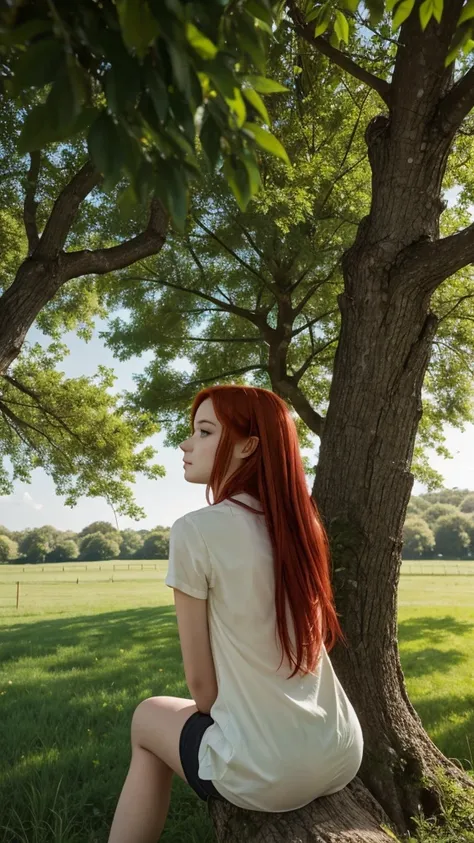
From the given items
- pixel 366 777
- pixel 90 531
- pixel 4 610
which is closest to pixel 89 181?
pixel 366 777

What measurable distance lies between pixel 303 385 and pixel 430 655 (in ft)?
20.0

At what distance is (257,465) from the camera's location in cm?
250

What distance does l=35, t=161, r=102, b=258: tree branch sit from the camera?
6.68 metres

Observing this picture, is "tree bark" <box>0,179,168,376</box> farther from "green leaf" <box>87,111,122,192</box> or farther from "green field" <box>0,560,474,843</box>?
"green leaf" <box>87,111,122,192</box>

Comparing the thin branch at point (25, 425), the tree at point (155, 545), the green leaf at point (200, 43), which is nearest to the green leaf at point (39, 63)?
the green leaf at point (200, 43)

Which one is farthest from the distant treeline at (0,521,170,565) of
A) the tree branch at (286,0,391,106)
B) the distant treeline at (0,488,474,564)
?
the tree branch at (286,0,391,106)

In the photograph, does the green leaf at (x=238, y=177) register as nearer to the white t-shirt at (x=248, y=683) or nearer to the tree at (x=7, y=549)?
the white t-shirt at (x=248, y=683)

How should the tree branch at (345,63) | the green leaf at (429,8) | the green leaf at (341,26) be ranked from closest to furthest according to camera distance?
the green leaf at (429,8) → the green leaf at (341,26) → the tree branch at (345,63)

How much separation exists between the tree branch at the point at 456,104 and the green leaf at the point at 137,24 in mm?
3276

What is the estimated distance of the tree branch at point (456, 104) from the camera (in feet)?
13.4

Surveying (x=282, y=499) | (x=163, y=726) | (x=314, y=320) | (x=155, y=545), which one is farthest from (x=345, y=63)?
(x=155, y=545)

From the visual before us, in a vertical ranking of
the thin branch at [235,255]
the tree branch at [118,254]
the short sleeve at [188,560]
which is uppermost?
the thin branch at [235,255]

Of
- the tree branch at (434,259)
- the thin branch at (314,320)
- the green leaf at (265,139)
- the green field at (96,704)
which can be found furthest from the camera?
the thin branch at (314,320)

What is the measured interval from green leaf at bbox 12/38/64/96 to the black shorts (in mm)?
2005
